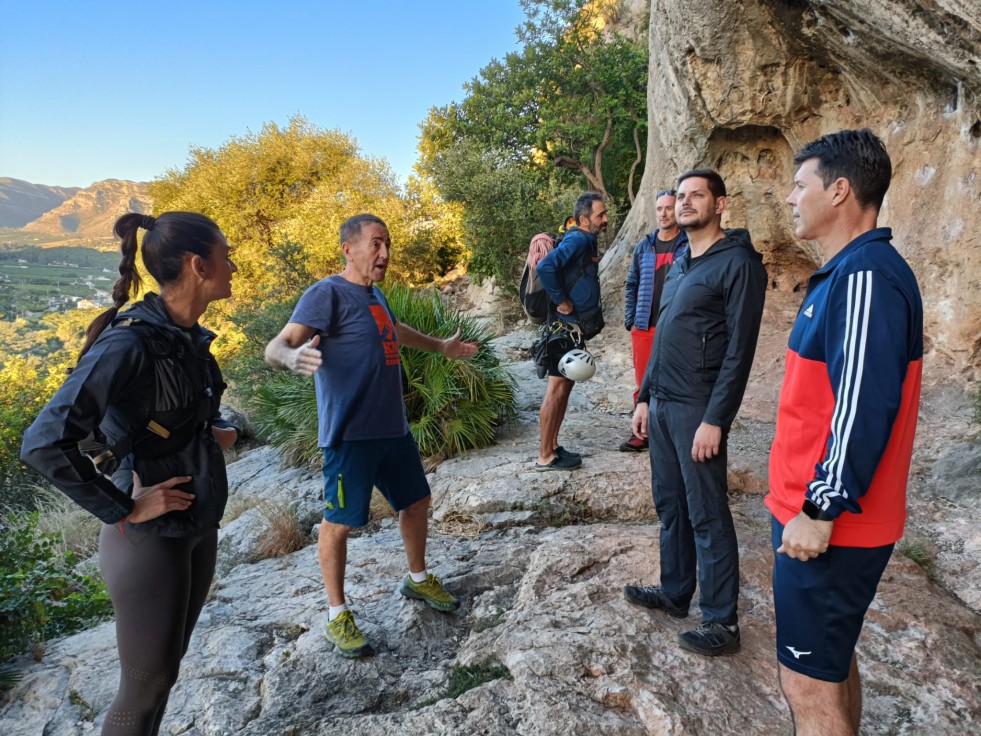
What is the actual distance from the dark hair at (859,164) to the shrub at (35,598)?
4.46 m

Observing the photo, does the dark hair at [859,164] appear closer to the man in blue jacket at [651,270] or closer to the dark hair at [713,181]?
the dark hair at [713,181]

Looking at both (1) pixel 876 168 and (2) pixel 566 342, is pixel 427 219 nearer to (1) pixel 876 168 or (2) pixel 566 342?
(2) pixel 566 342

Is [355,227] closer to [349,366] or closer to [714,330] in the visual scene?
[349,366]

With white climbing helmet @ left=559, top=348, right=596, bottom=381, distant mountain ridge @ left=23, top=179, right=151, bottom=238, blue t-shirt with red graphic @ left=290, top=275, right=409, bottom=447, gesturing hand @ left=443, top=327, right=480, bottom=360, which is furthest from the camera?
distant mountain ridge @ left=23, top=179, right=151, bottom=238

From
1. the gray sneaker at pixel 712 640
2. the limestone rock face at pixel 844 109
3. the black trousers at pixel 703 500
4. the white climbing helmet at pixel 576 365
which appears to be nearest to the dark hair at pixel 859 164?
the black trousers at pixel 703 500

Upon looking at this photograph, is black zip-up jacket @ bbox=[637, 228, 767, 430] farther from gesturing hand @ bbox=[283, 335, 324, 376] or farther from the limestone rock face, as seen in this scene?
the limestone rock face

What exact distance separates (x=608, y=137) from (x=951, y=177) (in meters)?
13.2

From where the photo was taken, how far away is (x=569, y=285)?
4918 mm

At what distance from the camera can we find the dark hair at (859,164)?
1.74 metres

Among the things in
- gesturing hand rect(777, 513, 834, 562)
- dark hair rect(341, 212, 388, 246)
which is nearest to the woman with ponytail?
dark hair rect(341, 212, 388, 246)

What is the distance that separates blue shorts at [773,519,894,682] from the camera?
1.71m

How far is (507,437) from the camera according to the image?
21.7 feet

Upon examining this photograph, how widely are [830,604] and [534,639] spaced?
1.49m

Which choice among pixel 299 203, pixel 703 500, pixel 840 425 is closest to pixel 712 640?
pixel 703 500
